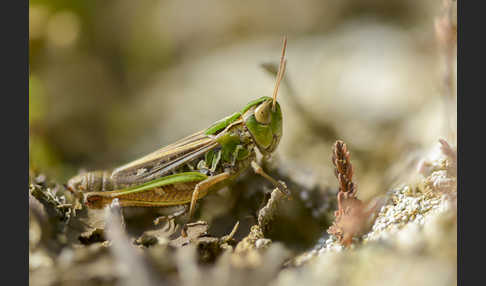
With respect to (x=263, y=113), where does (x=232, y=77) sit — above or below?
above

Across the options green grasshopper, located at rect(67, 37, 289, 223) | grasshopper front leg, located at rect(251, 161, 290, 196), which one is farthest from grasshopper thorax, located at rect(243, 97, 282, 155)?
grasshopper front leg, located at rect(251, 161, 290, 196)

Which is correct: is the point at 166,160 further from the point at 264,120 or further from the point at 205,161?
A: the point at 264,120

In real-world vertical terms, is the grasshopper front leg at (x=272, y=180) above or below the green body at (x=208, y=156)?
below

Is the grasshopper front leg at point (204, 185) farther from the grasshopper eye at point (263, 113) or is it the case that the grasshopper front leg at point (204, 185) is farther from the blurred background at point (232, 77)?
the blurred background at point (232, 77)

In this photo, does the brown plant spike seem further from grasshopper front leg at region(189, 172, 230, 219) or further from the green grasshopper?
grasshopper front leg at region(189, 172, 230, 219)

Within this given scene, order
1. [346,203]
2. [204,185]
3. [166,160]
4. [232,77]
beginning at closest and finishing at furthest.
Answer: [346,203] → [204,185] → [166,160] → [232,77]

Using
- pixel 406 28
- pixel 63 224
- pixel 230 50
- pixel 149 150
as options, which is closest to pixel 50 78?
pixel 149 150

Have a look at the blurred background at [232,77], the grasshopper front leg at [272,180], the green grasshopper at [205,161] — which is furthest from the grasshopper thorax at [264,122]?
the blurred background at [232,77]

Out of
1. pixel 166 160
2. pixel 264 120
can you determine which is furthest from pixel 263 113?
pixel 166 160
